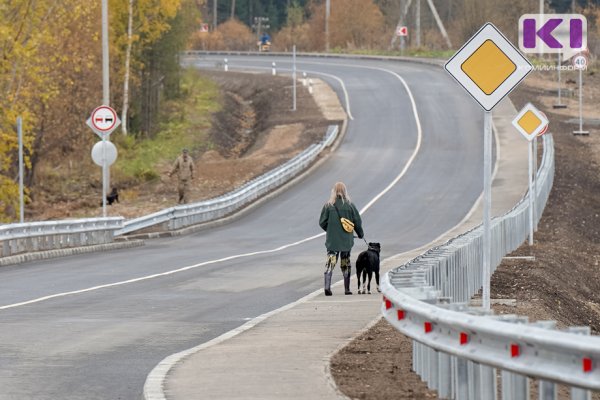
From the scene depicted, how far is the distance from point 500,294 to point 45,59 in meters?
25.0

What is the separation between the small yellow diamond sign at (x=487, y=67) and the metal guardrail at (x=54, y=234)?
55.5 ft

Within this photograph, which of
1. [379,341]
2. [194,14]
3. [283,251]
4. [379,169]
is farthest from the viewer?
[194,14]

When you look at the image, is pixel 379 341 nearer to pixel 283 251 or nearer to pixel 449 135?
pixel 283 251

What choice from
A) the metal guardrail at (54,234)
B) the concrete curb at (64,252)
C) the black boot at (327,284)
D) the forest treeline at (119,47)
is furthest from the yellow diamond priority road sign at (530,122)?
the forest treeline at (119,47)

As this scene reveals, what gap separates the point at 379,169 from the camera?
53.6 metres

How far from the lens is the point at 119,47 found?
221 feet

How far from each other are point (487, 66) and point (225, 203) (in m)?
29.6

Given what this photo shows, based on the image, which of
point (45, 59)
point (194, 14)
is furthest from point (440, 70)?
point (45, 59)

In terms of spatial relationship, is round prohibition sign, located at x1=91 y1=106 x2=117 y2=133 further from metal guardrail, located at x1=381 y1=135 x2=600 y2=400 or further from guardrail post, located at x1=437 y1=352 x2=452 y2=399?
guardrail post, located at x1=437 y1=352 x2=452 y2=399

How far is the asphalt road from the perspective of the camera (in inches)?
535

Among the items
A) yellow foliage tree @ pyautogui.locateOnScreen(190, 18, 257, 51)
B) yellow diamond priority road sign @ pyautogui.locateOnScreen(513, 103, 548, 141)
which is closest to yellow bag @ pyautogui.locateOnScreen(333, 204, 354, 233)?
yellow diamond priority road sign @ pyautogui.locateOnScreen(513, 103, 548, 141)

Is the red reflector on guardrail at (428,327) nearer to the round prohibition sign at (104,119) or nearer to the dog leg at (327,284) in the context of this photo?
the dog leg at (327,284)

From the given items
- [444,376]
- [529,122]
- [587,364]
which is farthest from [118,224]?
[587,364]

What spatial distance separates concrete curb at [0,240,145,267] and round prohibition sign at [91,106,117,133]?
2888 mm
